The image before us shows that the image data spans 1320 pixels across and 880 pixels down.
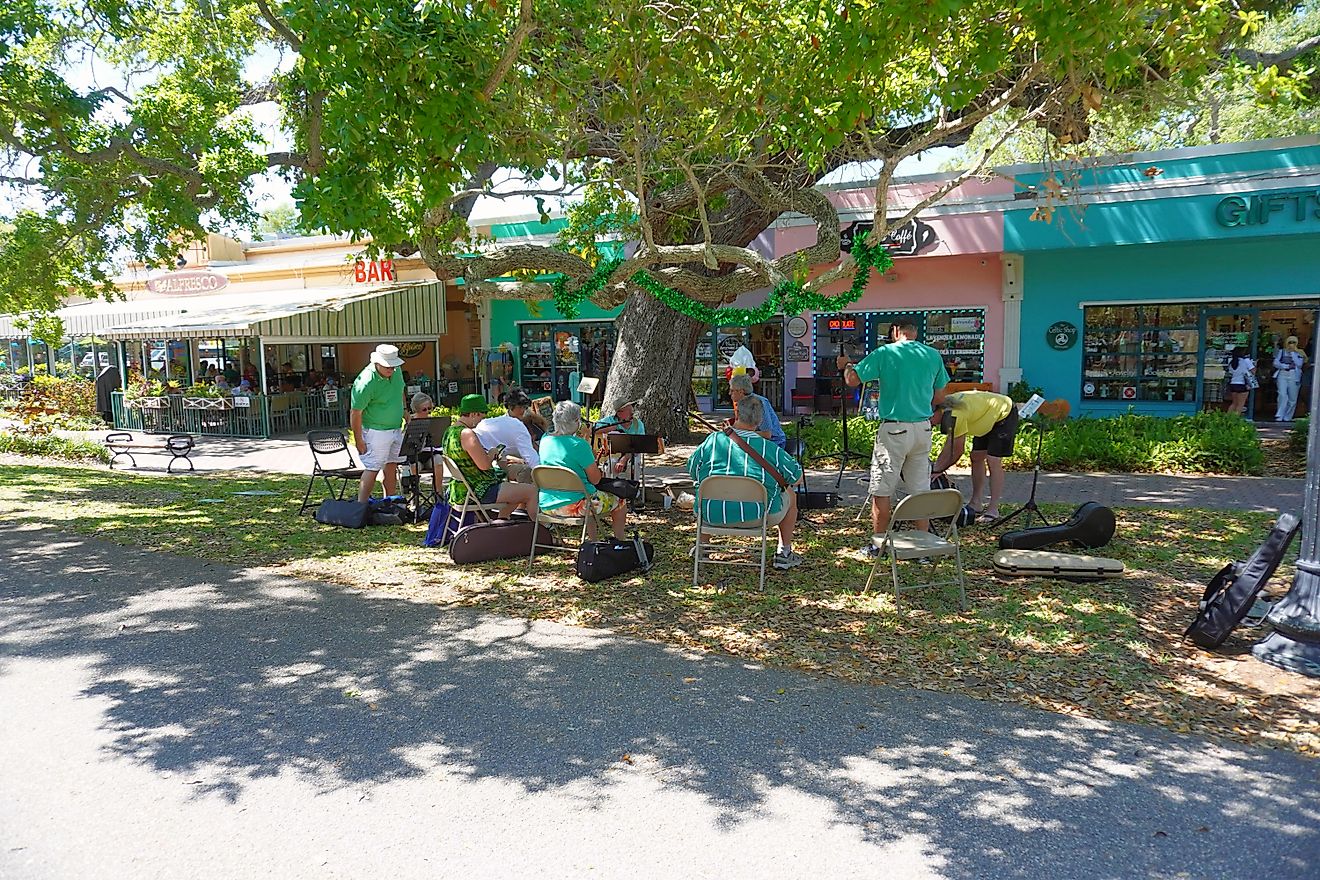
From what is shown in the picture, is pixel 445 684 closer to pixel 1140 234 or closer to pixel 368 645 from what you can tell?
pixel 368 645

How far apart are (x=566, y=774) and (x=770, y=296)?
6.50 meters

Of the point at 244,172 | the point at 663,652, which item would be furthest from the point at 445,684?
the point at 244,172

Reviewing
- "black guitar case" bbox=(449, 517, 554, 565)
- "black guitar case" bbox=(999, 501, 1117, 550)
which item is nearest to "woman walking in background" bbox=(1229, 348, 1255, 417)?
"black guitar case" bbox=(999, 501, 1117, 550)

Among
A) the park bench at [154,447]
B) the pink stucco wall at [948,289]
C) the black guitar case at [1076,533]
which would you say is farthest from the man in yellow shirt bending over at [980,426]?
the park bench at [154,447]

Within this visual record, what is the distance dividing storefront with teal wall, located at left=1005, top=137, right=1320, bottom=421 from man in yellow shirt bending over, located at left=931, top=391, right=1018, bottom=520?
6833 millimetres

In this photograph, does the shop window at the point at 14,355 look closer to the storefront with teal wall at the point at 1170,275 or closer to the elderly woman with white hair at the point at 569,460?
the elderly woman with white hair at the point at 569,460

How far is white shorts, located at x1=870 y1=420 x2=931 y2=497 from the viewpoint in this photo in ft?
21.6

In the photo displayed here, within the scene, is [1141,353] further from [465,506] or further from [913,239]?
[465,506]

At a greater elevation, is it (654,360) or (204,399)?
(654,360)

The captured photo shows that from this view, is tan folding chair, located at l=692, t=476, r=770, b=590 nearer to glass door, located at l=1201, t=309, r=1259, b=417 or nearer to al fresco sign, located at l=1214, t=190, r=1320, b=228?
al fresco sign, located at l=1214, t=190, r=1320, b=228

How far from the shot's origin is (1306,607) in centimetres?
456

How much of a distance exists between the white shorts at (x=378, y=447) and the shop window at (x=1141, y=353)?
12962 millimetres

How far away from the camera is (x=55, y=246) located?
36.3ft

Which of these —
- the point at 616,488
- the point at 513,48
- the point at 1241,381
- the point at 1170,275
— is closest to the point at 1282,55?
the point at 1170,275
